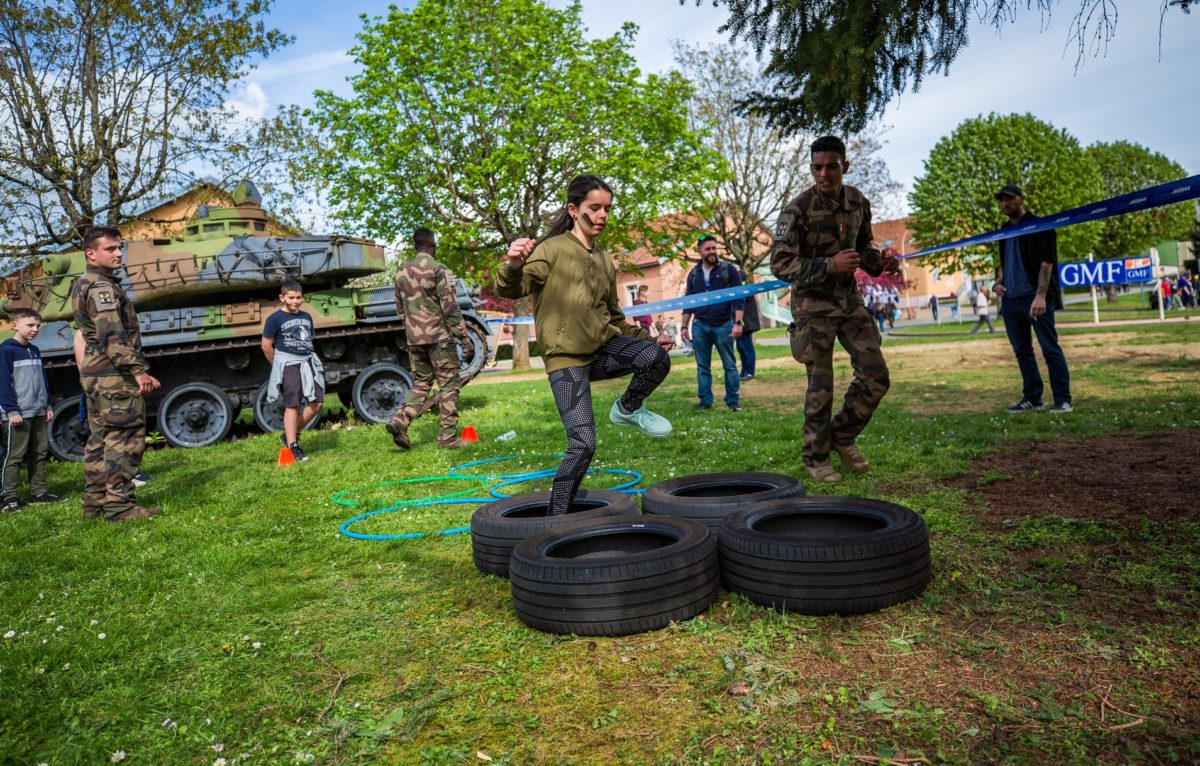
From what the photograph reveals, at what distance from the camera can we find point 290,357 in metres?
8.76

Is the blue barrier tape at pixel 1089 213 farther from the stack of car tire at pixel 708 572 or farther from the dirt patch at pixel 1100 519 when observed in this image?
the stack of car tire at pixel 708 572

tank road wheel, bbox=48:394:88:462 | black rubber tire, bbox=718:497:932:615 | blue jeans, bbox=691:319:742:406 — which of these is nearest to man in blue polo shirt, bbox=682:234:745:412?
blue jeans, bbox=691:319:742:406

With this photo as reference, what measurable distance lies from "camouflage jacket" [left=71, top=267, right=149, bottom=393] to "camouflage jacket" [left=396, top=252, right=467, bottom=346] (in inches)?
114

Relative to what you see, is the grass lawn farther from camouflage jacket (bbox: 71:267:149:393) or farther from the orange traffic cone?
the orange traffic cone

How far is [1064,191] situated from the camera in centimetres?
3875

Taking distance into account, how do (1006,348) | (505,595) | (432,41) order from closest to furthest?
(505,595), (1006,348), (432,41)

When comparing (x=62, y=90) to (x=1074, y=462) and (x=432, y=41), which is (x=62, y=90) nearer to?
(x=432, y=41)

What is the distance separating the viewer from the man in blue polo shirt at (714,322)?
9836mm

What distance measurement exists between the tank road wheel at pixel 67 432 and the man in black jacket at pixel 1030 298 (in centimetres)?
1221

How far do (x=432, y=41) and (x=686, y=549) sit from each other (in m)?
24.4

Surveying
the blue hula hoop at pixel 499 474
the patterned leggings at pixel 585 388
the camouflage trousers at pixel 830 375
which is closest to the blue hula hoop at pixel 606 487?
the blue hula hoop at pixel 499 474

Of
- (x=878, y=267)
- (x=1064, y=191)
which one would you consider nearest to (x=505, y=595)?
(x=878, y=267)

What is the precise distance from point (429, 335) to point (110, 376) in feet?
10.5

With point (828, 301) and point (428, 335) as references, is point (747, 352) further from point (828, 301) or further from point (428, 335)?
point (828, 301)
